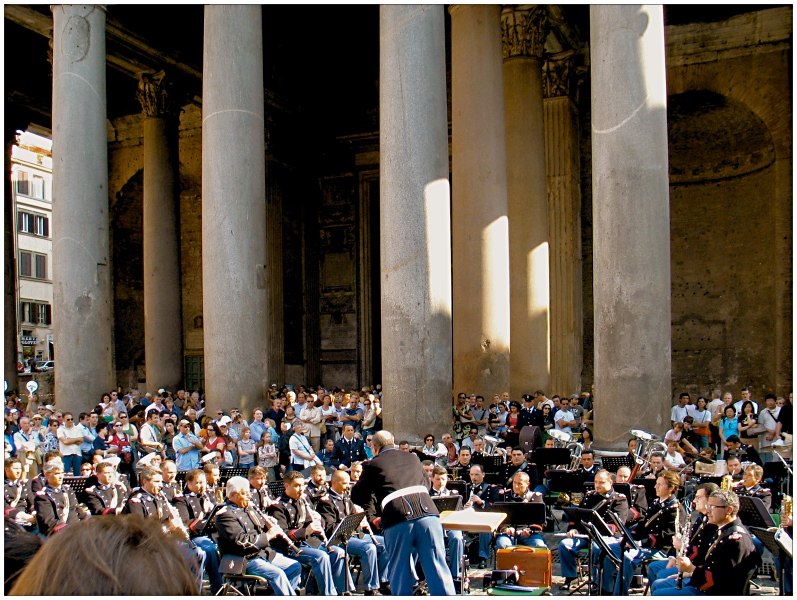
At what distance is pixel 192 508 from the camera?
9.84 metres

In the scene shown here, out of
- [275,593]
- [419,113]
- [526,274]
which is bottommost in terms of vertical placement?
[275,593]

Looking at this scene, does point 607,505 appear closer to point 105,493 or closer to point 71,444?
point 105,493

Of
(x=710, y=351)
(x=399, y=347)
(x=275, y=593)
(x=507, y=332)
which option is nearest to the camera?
(x=275, y=593)

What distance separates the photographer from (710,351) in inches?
980

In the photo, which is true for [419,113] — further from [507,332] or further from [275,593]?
[275,593]

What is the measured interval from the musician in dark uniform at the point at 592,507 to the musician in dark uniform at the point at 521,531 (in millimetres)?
352

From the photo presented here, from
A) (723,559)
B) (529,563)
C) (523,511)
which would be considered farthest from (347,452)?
(723,559)

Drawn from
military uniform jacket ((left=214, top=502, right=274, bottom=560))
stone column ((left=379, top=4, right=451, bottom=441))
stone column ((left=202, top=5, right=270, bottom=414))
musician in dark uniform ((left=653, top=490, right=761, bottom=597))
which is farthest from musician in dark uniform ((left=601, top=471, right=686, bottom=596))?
stone column ((left=202, top=5, right=270, bottom=414))

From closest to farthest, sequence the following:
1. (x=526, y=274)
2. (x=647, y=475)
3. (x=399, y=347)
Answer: (x=647, y=475) → (x=399, y=347) → (x=526, y=274)

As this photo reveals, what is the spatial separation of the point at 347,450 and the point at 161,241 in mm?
11898

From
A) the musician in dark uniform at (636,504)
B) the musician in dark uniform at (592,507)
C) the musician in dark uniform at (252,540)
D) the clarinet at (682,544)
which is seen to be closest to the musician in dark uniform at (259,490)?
the musician in dark uniform at (252,540)

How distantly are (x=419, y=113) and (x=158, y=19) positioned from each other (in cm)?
1258

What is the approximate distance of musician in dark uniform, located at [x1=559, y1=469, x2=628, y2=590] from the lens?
954 centimetres

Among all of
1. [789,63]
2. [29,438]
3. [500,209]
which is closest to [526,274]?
[500,209]
